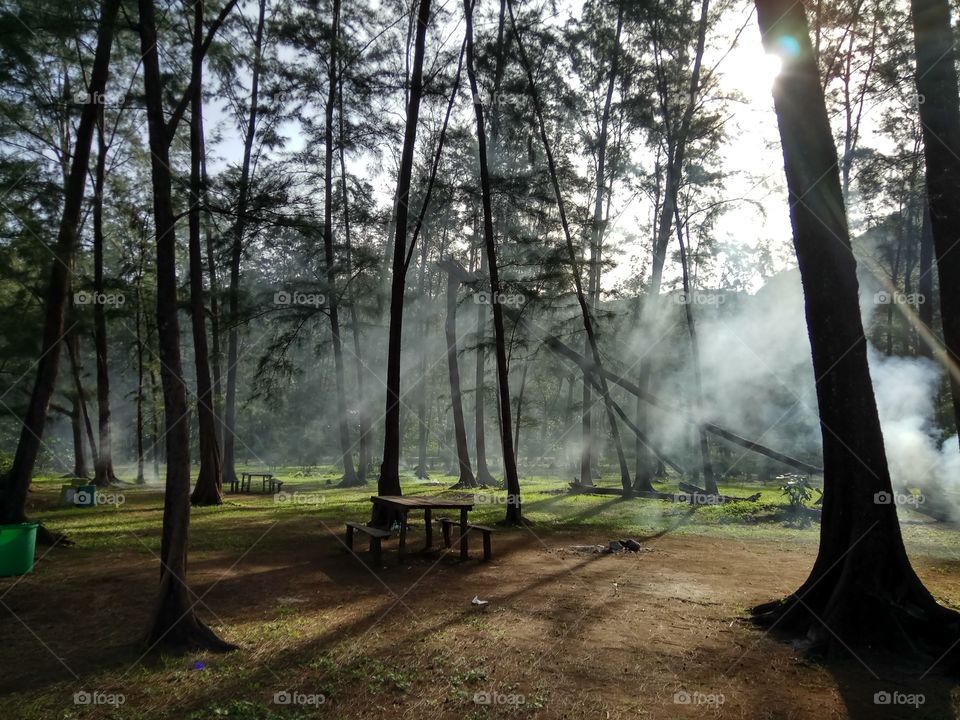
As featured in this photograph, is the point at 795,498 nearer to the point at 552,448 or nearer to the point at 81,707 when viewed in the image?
the point at 81,707

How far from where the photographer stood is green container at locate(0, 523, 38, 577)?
282 inches

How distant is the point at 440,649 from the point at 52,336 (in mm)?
10248

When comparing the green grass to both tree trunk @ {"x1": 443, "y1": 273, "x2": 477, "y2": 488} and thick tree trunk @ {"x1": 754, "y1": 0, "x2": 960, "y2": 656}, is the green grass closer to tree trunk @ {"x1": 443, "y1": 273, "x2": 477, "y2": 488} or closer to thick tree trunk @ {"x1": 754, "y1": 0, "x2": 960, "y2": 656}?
tree trunk @ {"x1": 443, "y1": 273, "x2": 477, "y2": 488}

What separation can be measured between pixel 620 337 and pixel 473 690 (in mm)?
27927

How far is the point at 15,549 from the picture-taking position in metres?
7.20

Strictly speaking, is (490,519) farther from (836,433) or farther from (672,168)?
(672,168)

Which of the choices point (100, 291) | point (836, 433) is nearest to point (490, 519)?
point (836, 433)

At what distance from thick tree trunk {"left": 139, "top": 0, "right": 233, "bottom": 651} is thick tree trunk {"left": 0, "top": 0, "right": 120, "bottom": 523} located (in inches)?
248

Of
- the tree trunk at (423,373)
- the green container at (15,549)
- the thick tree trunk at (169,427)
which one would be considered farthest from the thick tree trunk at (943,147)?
the tree trunk at (423,373)

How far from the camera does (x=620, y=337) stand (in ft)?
102

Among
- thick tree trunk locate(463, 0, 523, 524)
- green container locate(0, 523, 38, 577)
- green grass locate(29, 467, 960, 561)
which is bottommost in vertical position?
green grass locate(29, 467, 960, 561)

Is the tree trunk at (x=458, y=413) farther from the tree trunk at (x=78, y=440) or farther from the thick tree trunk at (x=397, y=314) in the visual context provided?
the tree trunk at (x=78, y=440)

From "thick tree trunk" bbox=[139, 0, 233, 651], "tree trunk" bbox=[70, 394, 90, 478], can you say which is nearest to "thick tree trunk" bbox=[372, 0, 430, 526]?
"thick tree trunk" bbox=[139, 0, 233, 651]

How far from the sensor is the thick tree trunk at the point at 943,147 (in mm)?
6195
